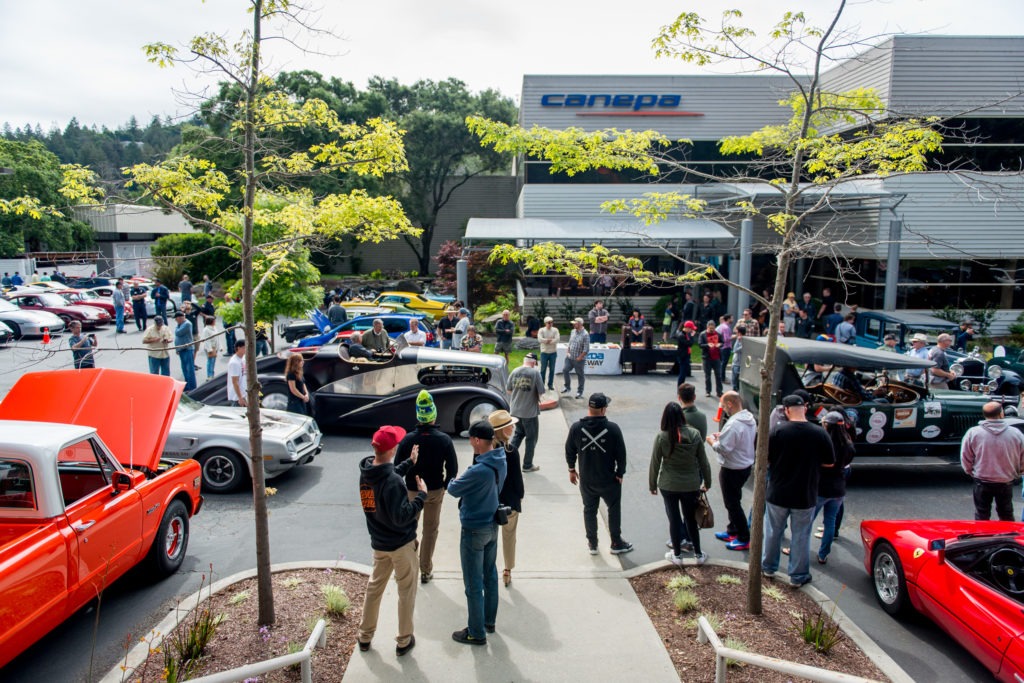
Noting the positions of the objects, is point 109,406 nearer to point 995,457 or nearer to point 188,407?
point 188,407

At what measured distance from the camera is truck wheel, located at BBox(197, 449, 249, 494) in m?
8.41

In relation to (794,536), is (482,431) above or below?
above

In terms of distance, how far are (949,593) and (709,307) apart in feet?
46.6

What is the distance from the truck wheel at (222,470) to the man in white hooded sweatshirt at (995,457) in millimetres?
8156

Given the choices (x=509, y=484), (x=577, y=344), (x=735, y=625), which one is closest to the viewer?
(x=735, y=625)

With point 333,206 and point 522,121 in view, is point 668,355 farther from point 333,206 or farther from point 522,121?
point 522,121

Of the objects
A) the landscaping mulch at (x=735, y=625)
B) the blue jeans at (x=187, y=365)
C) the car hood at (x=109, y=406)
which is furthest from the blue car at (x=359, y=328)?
the landscaping mulch at (x=735, y=625)

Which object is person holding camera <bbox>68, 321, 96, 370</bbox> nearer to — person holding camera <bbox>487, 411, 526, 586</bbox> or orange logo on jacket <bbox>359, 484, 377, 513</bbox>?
orange logo on jacket <bbox>359, 484, 377, 513</bbox>

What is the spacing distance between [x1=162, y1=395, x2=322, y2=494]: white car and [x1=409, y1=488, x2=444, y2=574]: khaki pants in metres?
2.92

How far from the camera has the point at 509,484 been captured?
591 centimetres

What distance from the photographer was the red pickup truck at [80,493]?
4531mm

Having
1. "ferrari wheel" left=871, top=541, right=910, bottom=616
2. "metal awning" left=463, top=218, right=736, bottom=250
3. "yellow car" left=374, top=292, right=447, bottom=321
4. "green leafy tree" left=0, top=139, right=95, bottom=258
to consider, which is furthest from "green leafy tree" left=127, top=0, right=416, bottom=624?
"green leafy tree" left=0, top=139, right=95, bottom=258

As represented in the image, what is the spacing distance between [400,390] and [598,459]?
5.12 m

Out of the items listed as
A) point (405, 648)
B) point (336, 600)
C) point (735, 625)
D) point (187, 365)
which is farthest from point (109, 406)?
point (187, 365)
